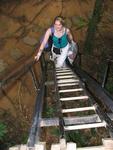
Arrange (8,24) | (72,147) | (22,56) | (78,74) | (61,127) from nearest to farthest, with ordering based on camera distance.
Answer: (72,147) → (61,127) → (78,74) → (22,56) → (8,24)

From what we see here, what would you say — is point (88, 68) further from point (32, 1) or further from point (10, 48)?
point (32, 1)

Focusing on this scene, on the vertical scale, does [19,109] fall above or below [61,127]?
below

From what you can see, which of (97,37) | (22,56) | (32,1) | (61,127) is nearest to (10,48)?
(22,56)

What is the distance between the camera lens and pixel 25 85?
810cm

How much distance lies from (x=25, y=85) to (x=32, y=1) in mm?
3530

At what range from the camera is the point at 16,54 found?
8867 millimetres

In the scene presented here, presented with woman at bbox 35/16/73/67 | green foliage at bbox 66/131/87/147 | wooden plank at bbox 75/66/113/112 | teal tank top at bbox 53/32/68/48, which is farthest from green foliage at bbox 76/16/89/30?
green foliage at bbox 66/131/87/147

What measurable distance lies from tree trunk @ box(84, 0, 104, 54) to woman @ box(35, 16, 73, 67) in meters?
1.58

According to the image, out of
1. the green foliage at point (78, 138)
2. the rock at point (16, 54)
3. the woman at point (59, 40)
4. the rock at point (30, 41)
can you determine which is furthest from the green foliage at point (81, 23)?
the green foliage at point (78, 138)

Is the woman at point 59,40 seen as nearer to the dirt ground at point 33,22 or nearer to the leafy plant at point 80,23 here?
the dirt ground at point 33,22

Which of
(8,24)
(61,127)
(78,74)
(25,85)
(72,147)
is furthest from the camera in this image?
(8,24)

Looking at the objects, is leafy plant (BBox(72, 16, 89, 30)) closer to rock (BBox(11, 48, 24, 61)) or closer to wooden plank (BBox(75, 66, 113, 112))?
rock (BBox(11, 48, 24, 61))

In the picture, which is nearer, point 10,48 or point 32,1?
point 10,48

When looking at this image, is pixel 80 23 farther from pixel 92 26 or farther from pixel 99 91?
pixel 99 91
